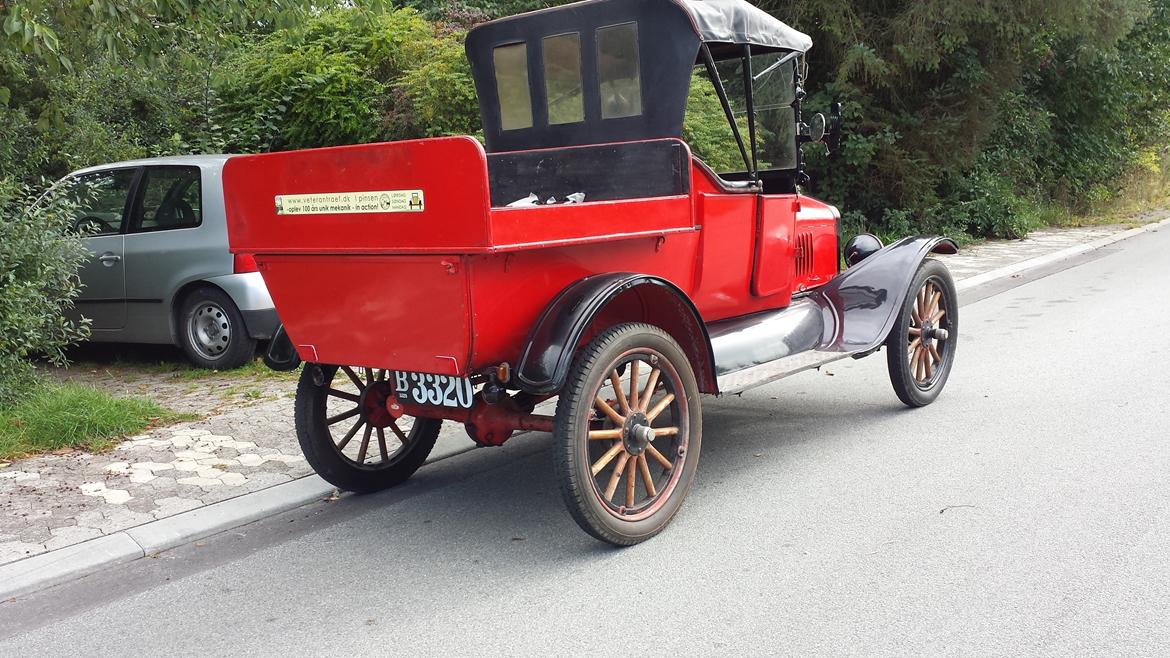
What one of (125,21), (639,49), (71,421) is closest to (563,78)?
(639,49)

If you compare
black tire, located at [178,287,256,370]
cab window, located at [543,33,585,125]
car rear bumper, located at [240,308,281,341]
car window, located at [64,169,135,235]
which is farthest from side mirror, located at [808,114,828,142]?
car window, located at [64,169,135,235]

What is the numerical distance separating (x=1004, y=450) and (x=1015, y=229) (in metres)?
12.6

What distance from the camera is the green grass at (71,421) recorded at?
5602 millimetres

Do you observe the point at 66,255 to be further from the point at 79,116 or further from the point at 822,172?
the point at 822,172

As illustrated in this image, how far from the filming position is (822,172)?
49.5 feet

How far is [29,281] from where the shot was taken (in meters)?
Result: 6.12

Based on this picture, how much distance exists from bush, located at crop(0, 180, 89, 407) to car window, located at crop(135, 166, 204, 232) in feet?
3.24

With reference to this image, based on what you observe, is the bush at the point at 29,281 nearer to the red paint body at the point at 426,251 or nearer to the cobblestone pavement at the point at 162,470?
the cobblestone pavement at the point at 162,470

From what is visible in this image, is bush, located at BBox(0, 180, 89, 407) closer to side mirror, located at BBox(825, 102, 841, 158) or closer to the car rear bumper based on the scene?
the car rear bumper

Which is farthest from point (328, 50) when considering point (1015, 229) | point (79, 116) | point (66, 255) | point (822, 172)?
point (1015, 229)

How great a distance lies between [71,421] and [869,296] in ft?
14.8

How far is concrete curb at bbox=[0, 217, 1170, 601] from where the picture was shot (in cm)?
401

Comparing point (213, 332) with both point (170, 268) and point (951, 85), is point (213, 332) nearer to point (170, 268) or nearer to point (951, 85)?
point (170, 268)

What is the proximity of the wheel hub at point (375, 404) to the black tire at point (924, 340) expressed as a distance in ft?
9.27
